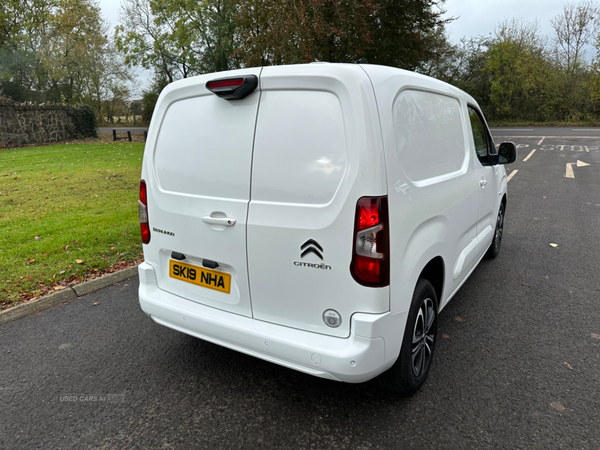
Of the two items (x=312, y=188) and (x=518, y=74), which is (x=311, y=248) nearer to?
(x=312, y=188)

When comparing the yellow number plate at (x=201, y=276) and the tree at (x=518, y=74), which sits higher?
the tree at (x=518, y=74)

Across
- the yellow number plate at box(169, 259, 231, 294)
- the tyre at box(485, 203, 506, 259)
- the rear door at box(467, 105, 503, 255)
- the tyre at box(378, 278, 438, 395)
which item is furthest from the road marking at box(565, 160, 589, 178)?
the yellow number plate at box(169, 259, 231, 294)

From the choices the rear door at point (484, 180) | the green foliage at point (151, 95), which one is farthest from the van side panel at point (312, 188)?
the green foliage at point (151, 95)

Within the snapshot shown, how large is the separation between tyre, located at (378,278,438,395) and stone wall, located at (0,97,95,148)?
22.7 m

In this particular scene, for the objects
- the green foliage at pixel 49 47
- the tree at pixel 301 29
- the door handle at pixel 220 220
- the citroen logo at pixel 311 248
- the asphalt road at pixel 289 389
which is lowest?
the asphalt road at pixel 289 389

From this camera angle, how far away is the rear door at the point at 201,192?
7.80 ft

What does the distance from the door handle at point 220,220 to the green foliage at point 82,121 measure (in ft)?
79.4

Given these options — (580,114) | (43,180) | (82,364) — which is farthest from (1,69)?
(580,114)

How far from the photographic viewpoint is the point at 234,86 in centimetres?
235

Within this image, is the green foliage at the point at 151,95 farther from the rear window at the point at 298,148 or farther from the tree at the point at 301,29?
the rear window at the point at 298,148

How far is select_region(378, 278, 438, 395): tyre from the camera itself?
2.43 m

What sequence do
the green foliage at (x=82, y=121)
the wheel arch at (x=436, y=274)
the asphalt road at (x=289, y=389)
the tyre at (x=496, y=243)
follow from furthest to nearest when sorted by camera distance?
the green foliage at (x=82, y=121), the tyre at (x=496, y=243), the wheel arch at (x=436, y=274), the asphalt road at (x=289, y=389)

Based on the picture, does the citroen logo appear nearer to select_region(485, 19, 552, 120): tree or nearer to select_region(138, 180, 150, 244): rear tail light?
select_region(138, 180, 150, 244): rear tail light

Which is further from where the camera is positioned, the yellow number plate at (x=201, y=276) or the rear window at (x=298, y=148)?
the yellow number plate at (x=201, y=276)
